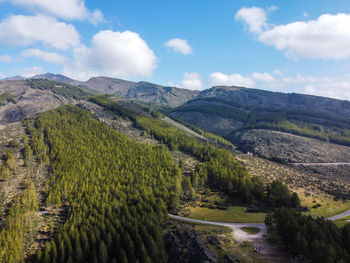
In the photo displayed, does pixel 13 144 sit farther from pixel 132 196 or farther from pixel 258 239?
pixel 258 239

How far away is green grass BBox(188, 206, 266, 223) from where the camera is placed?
275 ft

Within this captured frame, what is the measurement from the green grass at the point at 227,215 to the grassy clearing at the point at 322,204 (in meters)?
25.6

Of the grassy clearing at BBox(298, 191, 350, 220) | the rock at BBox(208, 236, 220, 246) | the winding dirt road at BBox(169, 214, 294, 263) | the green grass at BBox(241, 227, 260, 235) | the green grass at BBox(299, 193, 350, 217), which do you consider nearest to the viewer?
the winding dirt road at BBox(169, 214, 294, 263)

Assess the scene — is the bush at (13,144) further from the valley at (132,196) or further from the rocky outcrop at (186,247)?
the rocky outcrop at (186,247)

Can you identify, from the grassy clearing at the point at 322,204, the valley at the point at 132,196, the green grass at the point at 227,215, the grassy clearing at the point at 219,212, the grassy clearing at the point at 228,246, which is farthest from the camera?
the grassy clearing at the point at 322,204

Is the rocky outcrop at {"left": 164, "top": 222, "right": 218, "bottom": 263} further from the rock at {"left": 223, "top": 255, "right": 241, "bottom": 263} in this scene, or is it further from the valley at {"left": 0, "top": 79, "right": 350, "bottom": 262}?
the rock at {"left": 223, "top": 255, "right": 241, "bottom": 263}

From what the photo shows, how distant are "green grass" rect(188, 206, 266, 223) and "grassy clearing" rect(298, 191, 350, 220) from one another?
2563 cm

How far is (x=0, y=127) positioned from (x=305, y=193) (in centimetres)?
23560

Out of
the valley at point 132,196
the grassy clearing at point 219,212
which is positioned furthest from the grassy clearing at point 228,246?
the grassy clearing at point 219,212

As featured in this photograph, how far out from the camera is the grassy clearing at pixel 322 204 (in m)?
92.2

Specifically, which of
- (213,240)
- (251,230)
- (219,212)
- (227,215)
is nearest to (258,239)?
(251,230)

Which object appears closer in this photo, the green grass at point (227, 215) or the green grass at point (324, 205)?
the green grass at point (227, 215)

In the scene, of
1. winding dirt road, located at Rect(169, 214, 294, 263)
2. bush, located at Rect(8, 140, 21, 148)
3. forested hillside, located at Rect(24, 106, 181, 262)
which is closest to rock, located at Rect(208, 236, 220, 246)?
winding dirt road, located at Rect(169, 214, 294, 263)

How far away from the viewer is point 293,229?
198 feet
